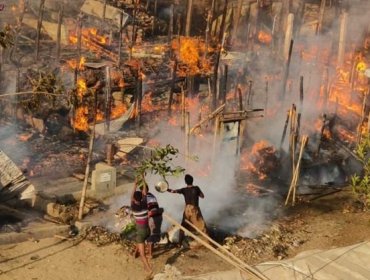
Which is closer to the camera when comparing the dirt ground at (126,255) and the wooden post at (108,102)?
the dirt ground at (126,255)

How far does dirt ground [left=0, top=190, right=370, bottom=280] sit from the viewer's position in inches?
407

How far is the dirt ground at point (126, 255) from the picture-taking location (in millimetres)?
10328

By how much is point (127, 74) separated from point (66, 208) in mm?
10127

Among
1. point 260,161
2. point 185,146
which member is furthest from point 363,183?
point 185,146

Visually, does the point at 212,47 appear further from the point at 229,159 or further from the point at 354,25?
the point at 229,159

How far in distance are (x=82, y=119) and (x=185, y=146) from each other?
17.8 feet

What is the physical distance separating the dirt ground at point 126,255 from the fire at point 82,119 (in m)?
7.90

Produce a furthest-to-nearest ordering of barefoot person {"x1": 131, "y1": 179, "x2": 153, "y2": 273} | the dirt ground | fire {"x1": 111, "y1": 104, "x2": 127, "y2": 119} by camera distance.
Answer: fire {"x1": 111, "y1": 104, "x2": 127, "y2": 119} < barefoot person {"x1": 131, "y1": 179, "x2": 153, "y2": 273} < the dirt ground

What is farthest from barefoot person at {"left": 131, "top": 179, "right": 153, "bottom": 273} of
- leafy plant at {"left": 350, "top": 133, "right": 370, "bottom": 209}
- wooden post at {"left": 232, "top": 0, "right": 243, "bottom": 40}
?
wooden post at {"left": 232, "top": 0, "right": 243, "bottom": 40}

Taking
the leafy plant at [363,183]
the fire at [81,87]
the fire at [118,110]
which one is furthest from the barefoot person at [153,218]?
the fire at [118,110]

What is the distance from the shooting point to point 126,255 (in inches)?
437

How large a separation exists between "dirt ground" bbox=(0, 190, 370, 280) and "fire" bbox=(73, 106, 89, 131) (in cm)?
790

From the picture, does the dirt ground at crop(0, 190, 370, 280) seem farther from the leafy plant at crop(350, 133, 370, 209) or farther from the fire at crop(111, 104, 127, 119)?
the fire at crop(111, 104, 127, 119)

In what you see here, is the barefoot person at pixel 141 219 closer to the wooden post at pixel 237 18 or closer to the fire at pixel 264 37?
the wooden post at pixel 237 18
